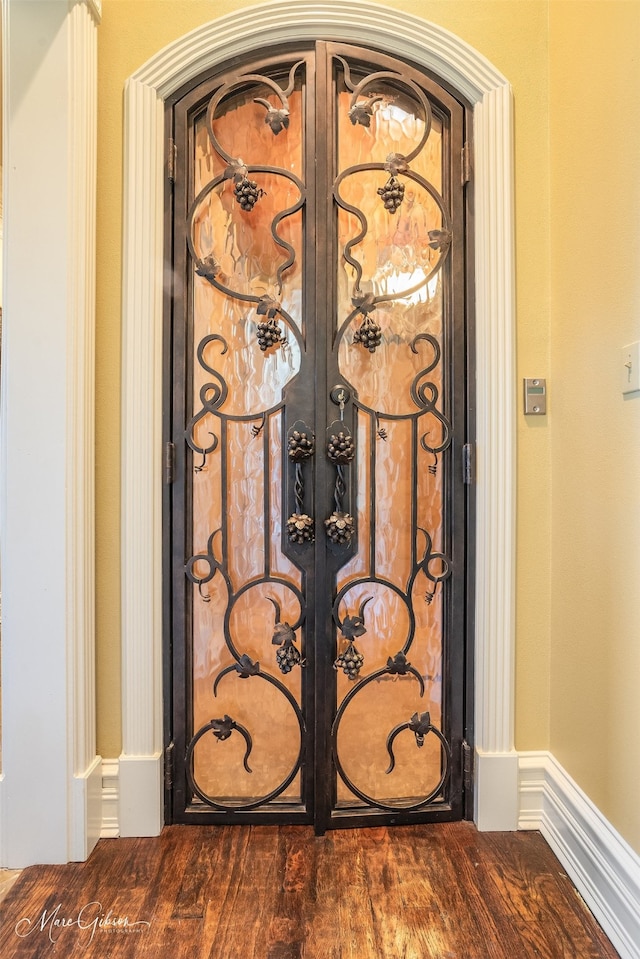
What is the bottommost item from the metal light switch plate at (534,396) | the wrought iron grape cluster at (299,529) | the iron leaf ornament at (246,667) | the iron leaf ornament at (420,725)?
the iron leaf ornament at (420,725)

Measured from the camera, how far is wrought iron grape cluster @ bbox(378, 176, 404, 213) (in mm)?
1595

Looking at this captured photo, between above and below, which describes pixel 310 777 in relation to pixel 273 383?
below

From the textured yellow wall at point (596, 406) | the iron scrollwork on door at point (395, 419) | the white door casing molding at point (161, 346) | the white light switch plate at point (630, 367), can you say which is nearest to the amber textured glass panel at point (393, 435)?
the iron scrollwork on door at point (395, 419)

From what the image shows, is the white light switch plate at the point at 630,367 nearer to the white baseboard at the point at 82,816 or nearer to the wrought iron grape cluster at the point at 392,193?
the wrought iron grape cluster at the point at 392,193

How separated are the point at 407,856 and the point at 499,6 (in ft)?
8.28

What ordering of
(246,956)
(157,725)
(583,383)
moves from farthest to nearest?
(157,725)
(583,383)
(246,956)

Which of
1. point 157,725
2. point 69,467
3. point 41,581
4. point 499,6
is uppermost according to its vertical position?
point 499,6

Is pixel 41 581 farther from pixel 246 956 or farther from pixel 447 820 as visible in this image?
pixel 447 820

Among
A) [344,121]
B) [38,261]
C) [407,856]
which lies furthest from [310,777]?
[344,121]

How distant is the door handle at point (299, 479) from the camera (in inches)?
62.4

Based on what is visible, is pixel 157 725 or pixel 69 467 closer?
pixel 69 467

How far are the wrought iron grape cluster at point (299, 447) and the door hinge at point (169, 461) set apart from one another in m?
0.36

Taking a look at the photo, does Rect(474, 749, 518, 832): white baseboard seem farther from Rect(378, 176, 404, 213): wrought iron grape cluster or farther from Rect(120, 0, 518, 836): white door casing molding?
Rect(378, 176, 404, 213): wrought iron grape cluster

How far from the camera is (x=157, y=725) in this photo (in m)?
1.58
